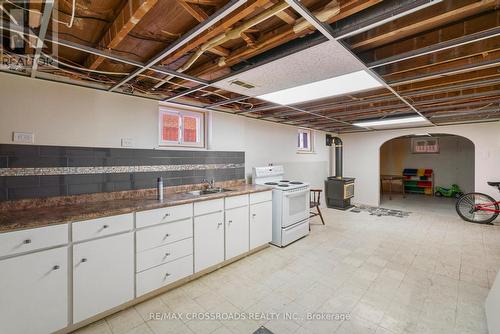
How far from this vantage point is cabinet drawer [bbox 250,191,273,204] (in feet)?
10.5

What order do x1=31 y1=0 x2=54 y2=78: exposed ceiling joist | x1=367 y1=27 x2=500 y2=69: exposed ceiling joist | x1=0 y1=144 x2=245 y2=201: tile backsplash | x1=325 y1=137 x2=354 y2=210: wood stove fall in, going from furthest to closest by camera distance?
x1=325 y1=137 x2=354 y2=210: wood stove → x1=0 y1=144 x2=245 y2=201: tile backsplash → x1=367 y1=27 x2=500 y2=69: exposed ceiling joist → x1=31 y1=0 x2=54 y2=78: exposed ceiling joist

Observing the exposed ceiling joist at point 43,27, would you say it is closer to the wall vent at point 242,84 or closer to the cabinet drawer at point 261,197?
the wall vent at point 242,84

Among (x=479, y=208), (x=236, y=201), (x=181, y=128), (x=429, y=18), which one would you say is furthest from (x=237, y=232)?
(x=479, y=208)

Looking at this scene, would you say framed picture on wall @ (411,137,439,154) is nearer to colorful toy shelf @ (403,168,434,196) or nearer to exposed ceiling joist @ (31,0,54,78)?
colorful toy shelf @ (403,168,434,196)

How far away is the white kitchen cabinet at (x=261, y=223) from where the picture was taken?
3.21 metres

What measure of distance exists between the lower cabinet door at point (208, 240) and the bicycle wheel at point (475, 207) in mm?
5518

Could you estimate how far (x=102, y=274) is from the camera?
1.92 metres

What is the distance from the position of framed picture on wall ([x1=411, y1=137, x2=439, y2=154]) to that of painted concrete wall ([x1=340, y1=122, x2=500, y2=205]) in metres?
3.58

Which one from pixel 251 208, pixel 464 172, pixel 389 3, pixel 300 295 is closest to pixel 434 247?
pixel 300 295

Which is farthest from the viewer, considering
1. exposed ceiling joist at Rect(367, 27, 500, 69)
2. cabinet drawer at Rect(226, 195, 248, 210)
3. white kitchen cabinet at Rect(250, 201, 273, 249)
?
white kitchen cabinet at Rect(250, 201, 273, 249)

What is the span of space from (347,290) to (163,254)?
2.02 metres

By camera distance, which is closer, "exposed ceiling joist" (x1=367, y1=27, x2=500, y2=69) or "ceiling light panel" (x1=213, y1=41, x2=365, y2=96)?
"exposed ceiling joist" (x1=367, y1=27, x2=500, y2=69)

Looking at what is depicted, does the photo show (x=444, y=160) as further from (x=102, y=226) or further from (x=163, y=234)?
(x=102, y=226)

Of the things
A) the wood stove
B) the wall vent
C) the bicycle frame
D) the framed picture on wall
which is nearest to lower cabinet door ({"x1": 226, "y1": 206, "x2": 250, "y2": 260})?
the wall vent
